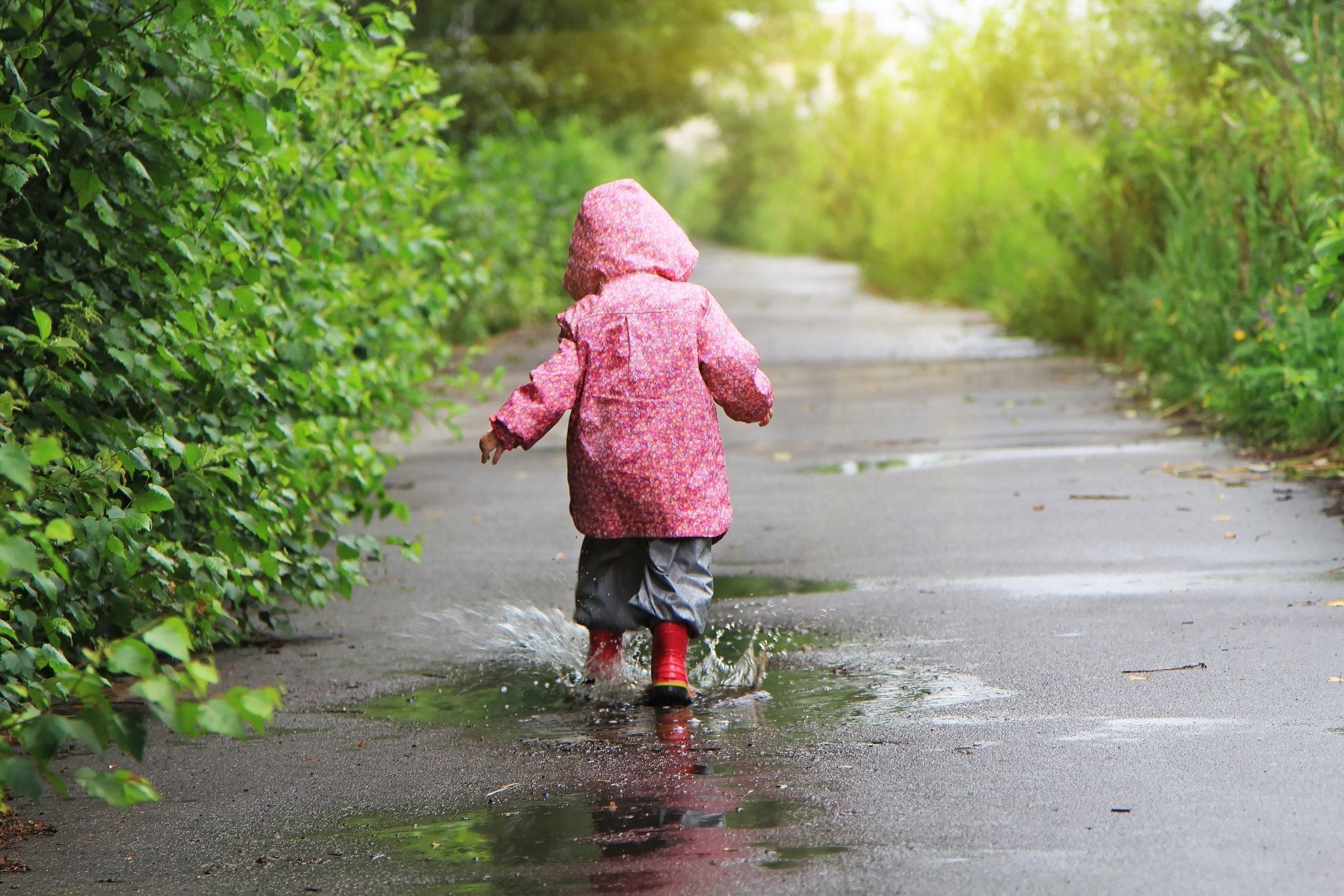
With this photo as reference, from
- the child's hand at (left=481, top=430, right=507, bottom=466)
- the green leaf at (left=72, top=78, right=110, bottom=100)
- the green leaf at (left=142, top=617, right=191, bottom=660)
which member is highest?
the green leaf at (left=72, top=78, right=110, bottom=100)

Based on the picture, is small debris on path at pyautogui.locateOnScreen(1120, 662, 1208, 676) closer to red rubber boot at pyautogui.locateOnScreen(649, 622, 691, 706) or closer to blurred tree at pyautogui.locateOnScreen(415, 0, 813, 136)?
red rubber boot at pyautogui.locateOnScreen(649, 622, 691, 706)

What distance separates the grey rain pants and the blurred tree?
1424 centimetres

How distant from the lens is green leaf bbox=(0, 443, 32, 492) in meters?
2.58

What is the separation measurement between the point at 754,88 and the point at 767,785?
30.2 metres

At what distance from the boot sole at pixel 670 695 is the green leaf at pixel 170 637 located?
2.59m

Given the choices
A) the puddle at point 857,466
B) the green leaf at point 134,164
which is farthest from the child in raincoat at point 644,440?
the puddle at point 857,466

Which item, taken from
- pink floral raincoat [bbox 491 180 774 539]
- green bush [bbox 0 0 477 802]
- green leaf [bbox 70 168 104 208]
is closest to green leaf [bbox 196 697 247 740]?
green bush [bbox 0 0 477 802]

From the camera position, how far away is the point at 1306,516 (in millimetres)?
7410

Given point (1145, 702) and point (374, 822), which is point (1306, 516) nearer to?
point (1145, 702)

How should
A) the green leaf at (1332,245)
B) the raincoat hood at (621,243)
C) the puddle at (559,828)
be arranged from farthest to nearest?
the green leaf at (1332,245) < the raincoat hood at (621,243) < the puddle at (559,828)

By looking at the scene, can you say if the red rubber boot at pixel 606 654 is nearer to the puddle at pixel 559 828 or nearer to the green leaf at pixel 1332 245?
the puddle at pixel 559 828

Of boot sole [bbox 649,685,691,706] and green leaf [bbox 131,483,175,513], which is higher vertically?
green leaf [bbox 131,483,175,513]

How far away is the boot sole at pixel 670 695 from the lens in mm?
5012

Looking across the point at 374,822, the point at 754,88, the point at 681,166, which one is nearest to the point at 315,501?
the point at 374,822
